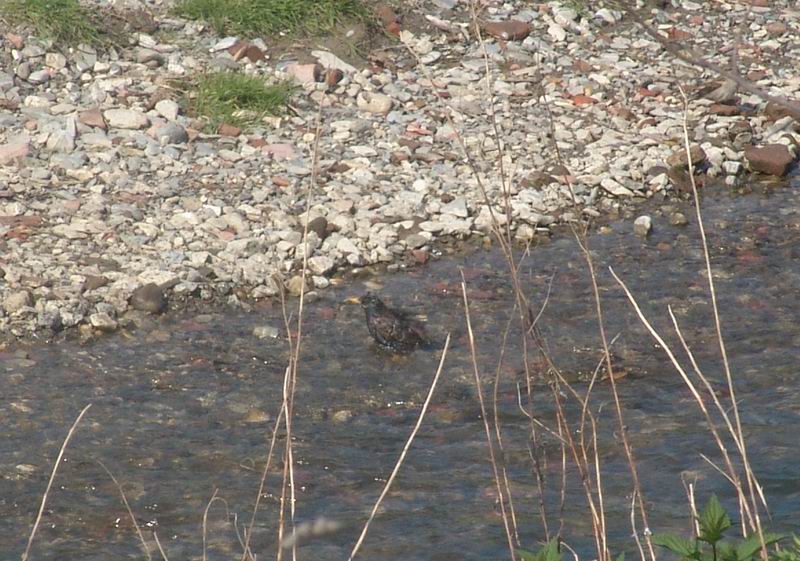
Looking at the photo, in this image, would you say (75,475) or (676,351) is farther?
(676,351)

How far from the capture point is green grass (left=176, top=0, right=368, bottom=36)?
7523mm

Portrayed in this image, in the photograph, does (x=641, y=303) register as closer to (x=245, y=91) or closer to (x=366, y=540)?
(x=366, y=540)

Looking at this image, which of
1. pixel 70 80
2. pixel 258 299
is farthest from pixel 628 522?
pixel 70 80

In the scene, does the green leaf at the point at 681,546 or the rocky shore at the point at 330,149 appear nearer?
the green leaf at the point at 681,546

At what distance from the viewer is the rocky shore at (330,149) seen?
5.57 metres

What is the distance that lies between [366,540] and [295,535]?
6.55ft

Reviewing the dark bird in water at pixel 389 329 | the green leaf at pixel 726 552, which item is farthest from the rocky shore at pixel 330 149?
the green leaf at pixel 726 552

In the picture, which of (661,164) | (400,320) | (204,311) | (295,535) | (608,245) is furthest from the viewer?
(661,164)

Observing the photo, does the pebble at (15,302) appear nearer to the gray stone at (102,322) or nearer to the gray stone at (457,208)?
the gray stone at (102,322)

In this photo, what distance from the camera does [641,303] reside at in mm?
5410

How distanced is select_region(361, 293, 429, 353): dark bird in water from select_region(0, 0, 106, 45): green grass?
2943 millimetres

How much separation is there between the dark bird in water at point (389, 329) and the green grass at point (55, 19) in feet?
9.65

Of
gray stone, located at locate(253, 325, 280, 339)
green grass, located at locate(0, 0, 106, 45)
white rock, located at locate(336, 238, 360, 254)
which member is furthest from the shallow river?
green grass, located at locate(0, 0, 106, 45)

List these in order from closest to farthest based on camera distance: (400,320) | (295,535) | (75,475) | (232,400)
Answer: (295,535) → (75,475) → (232,400) → (400,320)
